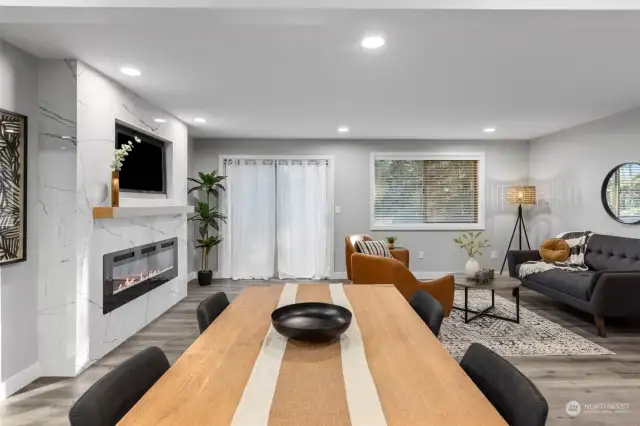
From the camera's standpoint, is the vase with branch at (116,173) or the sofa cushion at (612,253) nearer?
the vase with branch at (116,173)

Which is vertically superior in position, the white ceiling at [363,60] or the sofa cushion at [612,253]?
the white ceiling at [363,60]

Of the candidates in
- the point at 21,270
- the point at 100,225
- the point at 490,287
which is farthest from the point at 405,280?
the point at 21,270

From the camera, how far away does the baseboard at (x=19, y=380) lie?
102 inches

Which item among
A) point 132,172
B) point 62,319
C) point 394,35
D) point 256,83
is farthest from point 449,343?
point 132,172

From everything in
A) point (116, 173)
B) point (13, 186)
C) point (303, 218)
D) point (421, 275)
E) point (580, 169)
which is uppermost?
point (580, 169)

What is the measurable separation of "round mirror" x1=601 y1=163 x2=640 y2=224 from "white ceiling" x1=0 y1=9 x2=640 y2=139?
75 cm

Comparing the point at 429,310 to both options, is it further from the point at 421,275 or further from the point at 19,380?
the point at 421,275

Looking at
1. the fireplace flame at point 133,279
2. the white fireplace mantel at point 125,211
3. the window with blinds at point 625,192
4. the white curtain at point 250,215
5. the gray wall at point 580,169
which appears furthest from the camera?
the white curtain at point 250,215

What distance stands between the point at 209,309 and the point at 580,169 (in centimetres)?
568

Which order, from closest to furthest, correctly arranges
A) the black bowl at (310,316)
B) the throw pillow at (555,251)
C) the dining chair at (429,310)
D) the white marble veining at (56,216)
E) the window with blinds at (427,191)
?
the black bowl at (310,316) → the dining chair at (429,310) → the white marble veining at (56,216) → the throw pillow at (555,251) → the window with blinds at (427,191)

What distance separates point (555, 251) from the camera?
4992 mm

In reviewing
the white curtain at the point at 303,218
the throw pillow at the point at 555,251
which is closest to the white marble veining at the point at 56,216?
the white curtain at the point at 303,218

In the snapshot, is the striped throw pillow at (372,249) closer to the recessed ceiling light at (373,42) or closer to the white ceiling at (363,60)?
the white ceiling at (363,60)

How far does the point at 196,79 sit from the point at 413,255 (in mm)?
4683
